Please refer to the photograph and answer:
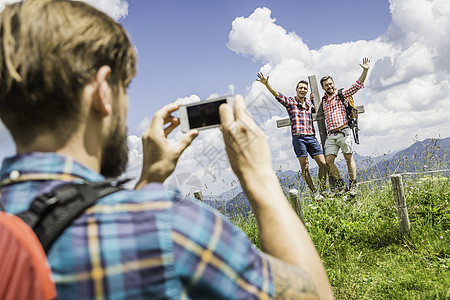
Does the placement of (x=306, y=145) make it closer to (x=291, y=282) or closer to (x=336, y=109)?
(x=336, y=109)

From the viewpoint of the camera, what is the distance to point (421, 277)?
442 cm

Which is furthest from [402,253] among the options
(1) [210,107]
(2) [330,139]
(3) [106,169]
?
(3) [106,169]

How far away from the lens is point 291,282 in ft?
2.79

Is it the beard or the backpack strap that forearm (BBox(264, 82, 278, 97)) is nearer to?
the beard

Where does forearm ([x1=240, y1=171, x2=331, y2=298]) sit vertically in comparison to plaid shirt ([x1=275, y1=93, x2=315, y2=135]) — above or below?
below

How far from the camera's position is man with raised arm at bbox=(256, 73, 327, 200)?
7.90 metres

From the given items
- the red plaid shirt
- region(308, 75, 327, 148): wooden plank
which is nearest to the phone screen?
the red plaid shirt

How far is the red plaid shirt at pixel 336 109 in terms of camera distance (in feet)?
25.3

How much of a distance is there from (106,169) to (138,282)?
0.39 meters

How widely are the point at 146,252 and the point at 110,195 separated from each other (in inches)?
5.7

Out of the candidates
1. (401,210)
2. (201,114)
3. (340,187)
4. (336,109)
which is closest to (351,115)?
(336,109)

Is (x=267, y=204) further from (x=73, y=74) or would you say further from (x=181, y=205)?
(x=73, y=74)

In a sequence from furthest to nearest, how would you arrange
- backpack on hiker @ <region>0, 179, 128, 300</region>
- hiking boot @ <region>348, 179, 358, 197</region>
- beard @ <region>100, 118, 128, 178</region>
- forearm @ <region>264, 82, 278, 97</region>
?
forearm @ <region>264, 82, 278, 97</region> < hiking boot @ <region>348, 179, 358, 197</region> < beard @ <region>100, 118, 128, 178</region> < backpack on hiker @ <region>0, 179, 128, 300</region>

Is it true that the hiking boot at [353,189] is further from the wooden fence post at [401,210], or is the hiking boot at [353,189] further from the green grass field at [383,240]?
the wooden fence post at [401,210]
